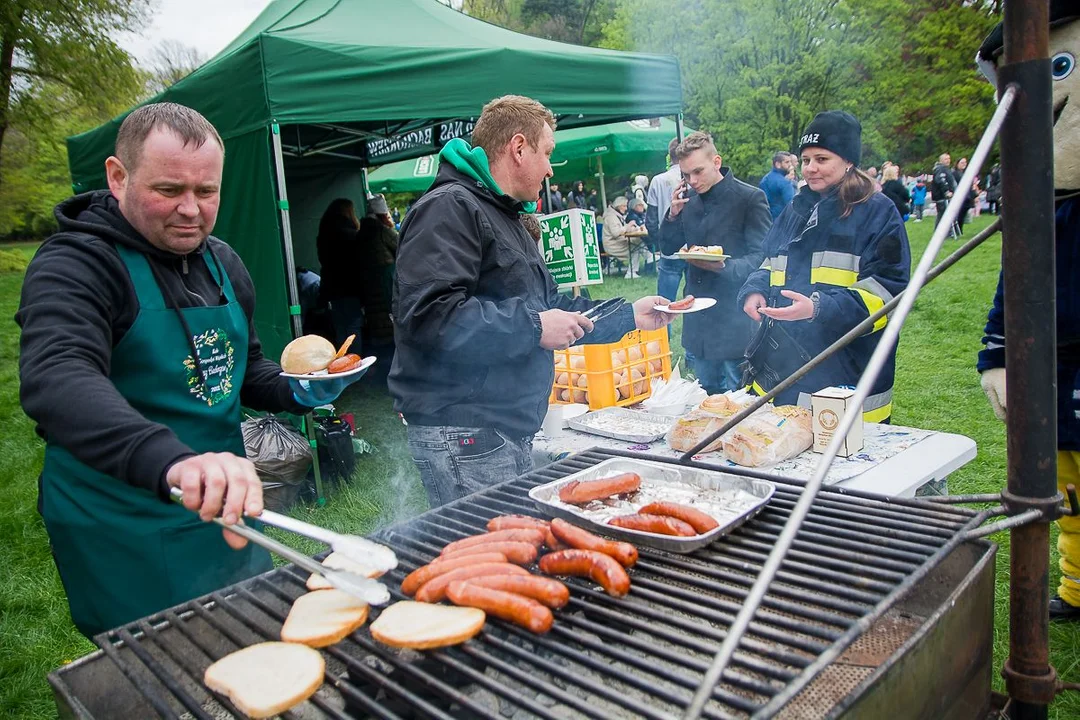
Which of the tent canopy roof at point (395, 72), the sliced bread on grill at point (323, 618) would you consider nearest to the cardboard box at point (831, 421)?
the sliced bread on grill at point (323, 618)

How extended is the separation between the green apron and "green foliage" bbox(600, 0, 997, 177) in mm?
31165

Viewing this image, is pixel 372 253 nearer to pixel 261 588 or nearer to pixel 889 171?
pixel 261 588

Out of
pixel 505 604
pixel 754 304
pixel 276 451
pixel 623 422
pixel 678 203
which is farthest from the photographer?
pixel 678 203

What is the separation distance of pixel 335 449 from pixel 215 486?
165 inches

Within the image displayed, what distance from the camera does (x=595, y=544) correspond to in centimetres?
189

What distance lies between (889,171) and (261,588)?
19875 millimetres

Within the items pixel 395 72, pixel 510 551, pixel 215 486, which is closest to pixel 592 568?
pixel 510 551

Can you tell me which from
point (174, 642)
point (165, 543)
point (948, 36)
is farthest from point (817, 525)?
point (948, 36)

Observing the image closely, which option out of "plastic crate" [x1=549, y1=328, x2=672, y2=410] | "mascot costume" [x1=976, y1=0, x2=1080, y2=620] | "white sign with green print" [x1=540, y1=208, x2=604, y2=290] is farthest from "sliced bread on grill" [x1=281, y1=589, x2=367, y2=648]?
"white sign with green print" [x1=540, y1=208, x2=604, y2=290]

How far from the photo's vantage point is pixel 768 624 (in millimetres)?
1609

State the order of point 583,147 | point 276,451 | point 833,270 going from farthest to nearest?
point 583,147 → point 276,451 → point 833,270

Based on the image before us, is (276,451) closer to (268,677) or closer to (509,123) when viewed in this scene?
(509,123)

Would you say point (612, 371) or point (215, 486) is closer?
Result: point (215, 486)

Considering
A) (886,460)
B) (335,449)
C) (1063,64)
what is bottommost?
(335,449)
